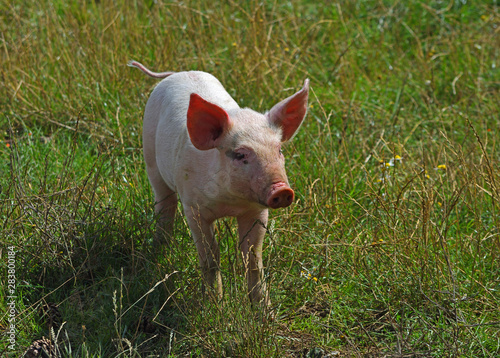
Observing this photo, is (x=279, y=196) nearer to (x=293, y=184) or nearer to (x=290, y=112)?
(x=290, y=112)

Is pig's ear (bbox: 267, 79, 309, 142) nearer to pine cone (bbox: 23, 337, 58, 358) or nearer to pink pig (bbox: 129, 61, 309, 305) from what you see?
pink pig (bbox: 129, 61, 309, 305)

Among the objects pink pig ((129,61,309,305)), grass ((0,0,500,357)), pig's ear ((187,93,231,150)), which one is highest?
pig's ear ((187,93,231,150))

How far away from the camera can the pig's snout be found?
277 centimetres

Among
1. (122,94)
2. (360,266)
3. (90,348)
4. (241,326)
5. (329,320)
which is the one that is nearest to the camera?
(241,326)

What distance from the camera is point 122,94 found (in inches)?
207

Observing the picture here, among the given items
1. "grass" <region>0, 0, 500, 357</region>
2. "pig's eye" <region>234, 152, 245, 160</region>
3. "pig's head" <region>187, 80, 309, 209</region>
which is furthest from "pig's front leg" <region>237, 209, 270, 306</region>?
"pig's eye" <region>234, 152, 245, 160</region>

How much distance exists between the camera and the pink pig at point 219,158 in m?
2.96

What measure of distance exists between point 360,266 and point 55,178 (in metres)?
2.13

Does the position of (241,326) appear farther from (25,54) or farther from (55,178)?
(25,54)

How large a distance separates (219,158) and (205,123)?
0.19 metres

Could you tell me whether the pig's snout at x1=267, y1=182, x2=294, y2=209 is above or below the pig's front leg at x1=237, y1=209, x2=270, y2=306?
above

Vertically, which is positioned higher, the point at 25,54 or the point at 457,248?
the point at 25,54

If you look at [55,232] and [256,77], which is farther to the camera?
[256,77]

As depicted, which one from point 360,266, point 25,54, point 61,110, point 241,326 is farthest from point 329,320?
point 25,54
